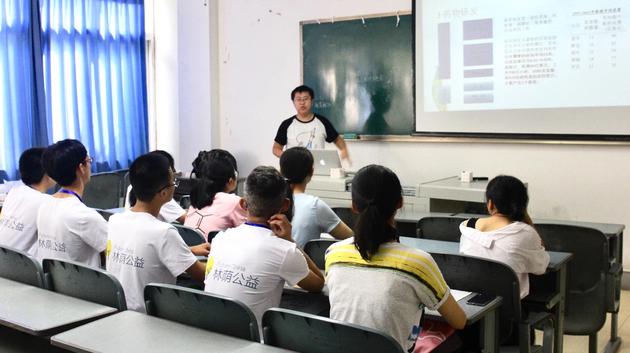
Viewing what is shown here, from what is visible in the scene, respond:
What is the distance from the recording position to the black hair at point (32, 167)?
350 centimetres

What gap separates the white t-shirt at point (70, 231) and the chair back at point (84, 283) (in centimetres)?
44

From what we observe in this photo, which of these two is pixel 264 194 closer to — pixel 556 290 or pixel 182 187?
pixel 556 290

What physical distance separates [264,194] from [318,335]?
621mm

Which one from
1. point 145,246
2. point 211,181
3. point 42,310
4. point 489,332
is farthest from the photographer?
point 211,181

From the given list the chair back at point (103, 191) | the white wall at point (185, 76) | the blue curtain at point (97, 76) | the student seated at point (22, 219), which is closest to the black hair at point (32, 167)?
the student seated at point (22, 219)

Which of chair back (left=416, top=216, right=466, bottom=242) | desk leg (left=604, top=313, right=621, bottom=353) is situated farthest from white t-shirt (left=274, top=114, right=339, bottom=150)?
desk leg (left=604, top=313, right=621, bottom=353)

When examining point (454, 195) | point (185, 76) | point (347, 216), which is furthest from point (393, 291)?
point (185, 76)

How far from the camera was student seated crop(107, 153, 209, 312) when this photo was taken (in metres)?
2.42

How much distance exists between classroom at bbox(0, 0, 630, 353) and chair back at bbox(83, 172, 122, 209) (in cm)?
84

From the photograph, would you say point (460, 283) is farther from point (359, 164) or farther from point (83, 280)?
point (359, 164)

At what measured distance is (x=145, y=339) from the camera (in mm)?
1852

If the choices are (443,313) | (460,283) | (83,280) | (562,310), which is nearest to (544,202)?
(562,310)

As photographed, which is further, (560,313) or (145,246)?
(560,313)

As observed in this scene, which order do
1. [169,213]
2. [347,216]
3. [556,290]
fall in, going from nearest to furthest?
[556,290]
[169,213]
[347,216]
